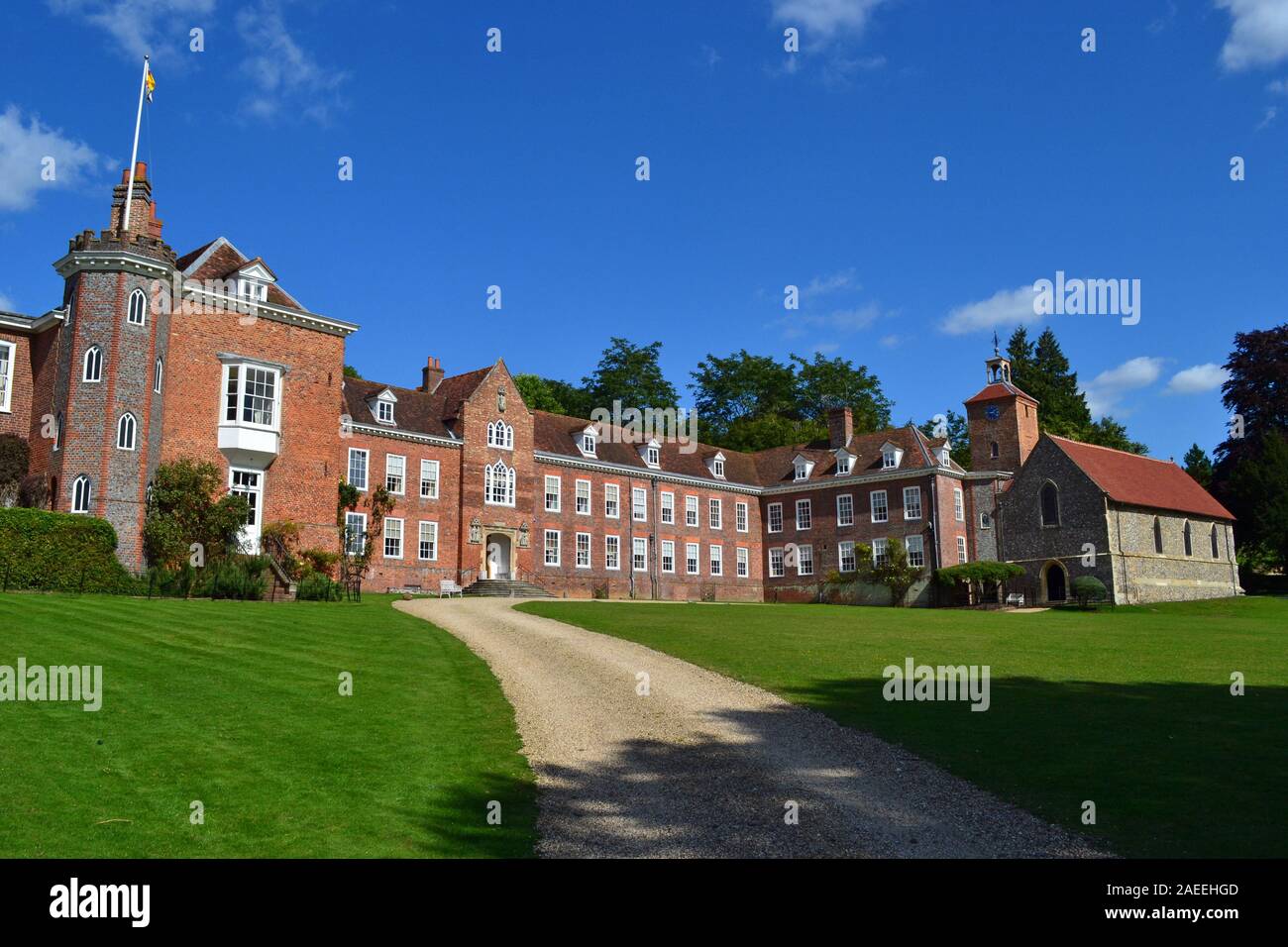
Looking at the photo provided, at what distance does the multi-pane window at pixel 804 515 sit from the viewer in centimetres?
5656

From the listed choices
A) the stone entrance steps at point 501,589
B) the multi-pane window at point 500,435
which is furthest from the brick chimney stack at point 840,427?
the stone entrance steps at point 501,589

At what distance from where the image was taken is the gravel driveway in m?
7.96

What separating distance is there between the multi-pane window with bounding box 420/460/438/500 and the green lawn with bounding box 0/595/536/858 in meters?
25.0

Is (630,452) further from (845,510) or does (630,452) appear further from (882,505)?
(882,505)

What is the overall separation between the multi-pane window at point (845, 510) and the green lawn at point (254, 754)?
40.1 meters

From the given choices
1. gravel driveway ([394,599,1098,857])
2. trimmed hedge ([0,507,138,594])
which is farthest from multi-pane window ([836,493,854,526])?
gravel driveway ([394,599,1098,857])

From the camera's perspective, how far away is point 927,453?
52094mm

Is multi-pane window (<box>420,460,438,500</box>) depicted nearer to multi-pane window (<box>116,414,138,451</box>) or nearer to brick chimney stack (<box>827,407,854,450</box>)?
multi-pane window (<box>116,414,138,451</box>)

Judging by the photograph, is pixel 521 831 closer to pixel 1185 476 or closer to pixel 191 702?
pixel 191 702
